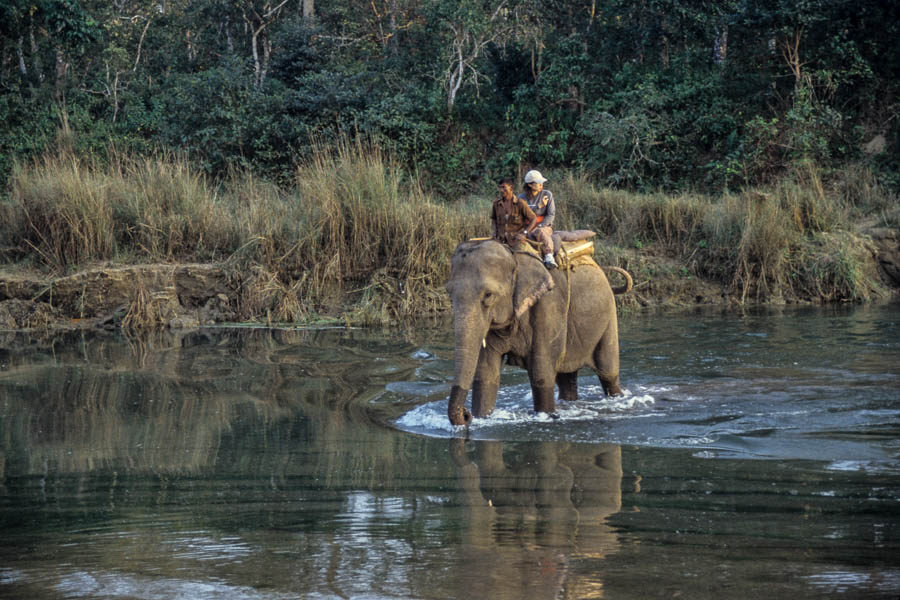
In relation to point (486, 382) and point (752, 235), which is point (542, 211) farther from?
point (752, 235)

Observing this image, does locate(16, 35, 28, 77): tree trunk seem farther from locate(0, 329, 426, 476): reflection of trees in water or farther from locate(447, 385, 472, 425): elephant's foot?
Answer: locate(447, 385, 472, 425): elephant's foot

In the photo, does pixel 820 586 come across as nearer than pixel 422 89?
Yes

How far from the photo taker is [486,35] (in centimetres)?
2603

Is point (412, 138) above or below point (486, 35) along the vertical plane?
below

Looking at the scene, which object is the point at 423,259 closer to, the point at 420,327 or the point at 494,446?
the point at 420,327

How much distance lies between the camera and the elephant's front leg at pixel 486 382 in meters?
7.86

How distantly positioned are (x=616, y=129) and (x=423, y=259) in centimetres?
902

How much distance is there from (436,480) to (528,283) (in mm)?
2132

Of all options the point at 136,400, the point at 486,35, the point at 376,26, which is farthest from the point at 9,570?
the point at 376,26

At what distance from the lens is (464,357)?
729 cm

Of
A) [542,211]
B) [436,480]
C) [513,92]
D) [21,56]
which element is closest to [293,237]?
[542,211]

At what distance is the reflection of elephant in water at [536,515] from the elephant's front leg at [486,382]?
2.07ft

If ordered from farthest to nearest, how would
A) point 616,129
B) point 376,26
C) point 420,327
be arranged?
point 376,26
point 616,129
point 420,327

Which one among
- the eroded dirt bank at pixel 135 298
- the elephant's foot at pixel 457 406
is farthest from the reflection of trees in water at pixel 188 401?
the eroded dirt bank at pixel 135 298
